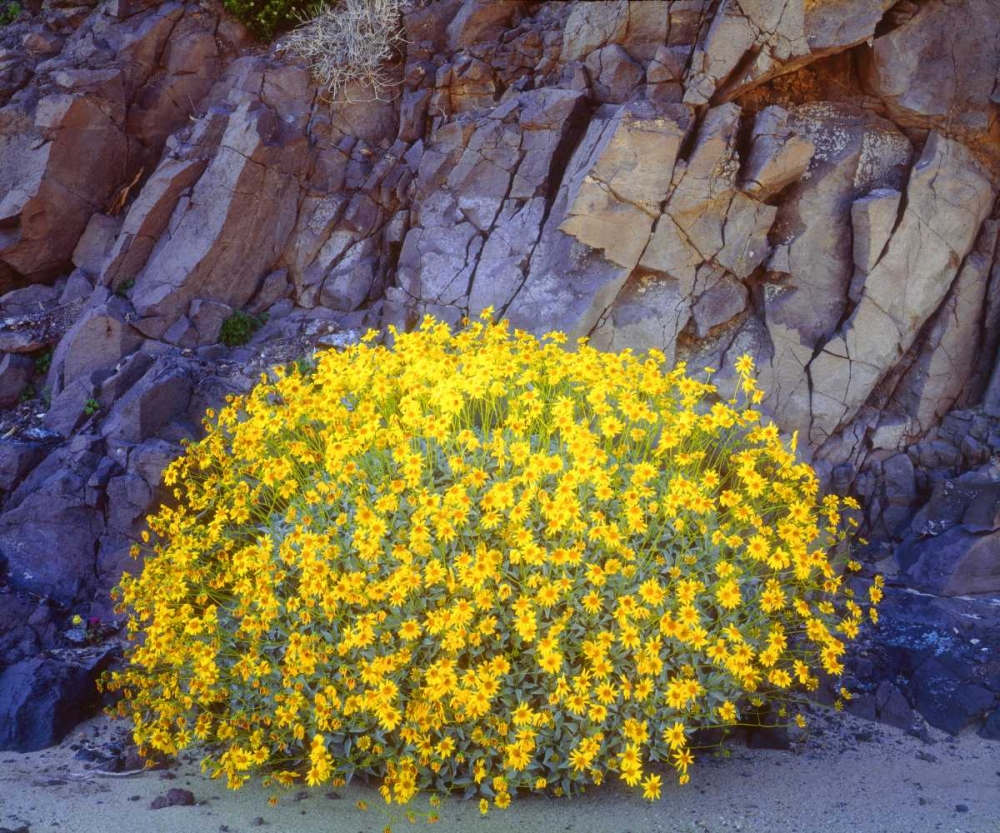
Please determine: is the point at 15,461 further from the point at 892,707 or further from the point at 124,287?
the point at 892,707

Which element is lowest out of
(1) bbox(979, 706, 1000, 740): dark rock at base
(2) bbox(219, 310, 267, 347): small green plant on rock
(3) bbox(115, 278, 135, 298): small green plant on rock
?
(1) bbox(979, 706, 1000, 740): dark rock at base

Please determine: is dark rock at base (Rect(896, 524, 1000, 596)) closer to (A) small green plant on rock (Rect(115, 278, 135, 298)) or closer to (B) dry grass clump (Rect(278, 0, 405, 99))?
(B) dry grass clump (Rect(278, 0, 405, 99))

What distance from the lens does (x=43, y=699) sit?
526cm

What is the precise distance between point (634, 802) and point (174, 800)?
6.73ft

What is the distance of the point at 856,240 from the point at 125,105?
660 centimetres

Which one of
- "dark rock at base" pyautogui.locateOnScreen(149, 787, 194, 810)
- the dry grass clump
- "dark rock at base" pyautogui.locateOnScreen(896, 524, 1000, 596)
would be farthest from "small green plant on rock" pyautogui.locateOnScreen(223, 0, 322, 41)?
"dark rock at base" pyautogui.locateOnScreen(149, 787, 194, 810)

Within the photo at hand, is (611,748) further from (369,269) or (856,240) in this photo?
(369,269)

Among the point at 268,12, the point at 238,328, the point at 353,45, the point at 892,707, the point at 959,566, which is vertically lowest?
the point at 892,707

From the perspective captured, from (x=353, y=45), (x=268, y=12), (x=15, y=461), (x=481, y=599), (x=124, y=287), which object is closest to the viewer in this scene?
(x=481, y=599)

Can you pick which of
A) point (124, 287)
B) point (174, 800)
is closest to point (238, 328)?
point (124, 287)

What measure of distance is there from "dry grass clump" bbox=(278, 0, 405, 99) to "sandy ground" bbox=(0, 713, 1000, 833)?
633 centimetres

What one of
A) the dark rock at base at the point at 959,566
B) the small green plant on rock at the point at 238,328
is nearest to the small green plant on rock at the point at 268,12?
the small green plant on rock at the point at 238,328

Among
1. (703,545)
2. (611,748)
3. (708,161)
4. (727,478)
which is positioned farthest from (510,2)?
(611,748)

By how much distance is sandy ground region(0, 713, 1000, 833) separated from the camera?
13.7 ft
